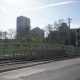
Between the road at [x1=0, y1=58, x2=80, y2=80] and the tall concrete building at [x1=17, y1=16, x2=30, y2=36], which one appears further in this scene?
the tall concrete building at [x1=17, y1=16, x2=30, y2=36]

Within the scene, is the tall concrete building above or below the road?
above

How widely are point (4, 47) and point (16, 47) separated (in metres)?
3.68

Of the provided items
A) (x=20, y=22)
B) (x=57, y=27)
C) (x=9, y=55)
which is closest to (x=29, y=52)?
(x=9, y=55)

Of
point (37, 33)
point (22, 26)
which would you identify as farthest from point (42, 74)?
point (22, 26)

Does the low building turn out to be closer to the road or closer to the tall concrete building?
the tall concrete building

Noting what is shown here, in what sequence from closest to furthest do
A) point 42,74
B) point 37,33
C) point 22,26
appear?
point 42,74, point 37,33, point 22,26

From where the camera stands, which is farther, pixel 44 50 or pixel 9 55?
pixel 44 50

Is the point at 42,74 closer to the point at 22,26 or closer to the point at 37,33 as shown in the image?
the point at 37,33

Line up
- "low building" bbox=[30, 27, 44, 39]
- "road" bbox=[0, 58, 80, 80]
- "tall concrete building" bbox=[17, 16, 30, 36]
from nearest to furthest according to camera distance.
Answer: "road" bbox=[0, 58, 80, 80] → "low building" bbox=[30, 27, 44, 39] → "tall concrete building" bbox=[17, 16, 30, 36]

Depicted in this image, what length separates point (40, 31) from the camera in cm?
9850

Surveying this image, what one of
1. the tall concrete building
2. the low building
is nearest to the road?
the tall concrete building

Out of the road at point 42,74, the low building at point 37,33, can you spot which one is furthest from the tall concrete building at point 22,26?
the road at point 42,74

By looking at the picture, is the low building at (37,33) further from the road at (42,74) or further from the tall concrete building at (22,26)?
the road at (42,74)

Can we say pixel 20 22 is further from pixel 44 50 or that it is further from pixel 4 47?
pixel 4 47
